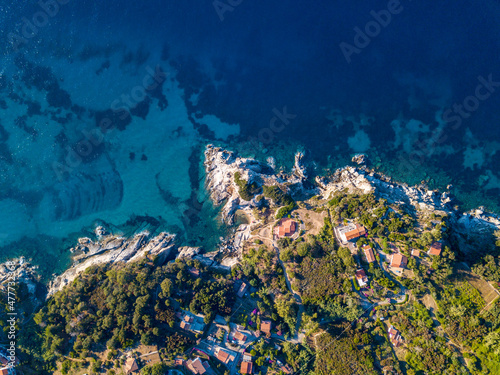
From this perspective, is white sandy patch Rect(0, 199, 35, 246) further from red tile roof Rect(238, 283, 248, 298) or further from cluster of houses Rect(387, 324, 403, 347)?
cluster of houses Rect(387, 324, 403, 347)

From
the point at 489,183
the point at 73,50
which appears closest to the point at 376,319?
the point at 489,183

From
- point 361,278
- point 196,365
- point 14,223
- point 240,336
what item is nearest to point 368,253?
point 361,278

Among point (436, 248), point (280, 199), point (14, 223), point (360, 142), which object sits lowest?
point (436, 248)

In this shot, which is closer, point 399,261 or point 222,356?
point 222,356

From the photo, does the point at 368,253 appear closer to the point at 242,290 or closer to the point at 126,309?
the point at 242,290

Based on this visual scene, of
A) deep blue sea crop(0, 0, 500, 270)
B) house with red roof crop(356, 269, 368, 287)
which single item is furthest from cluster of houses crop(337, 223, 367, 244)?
deep blue sea crop(0, 0, 500, 270)
